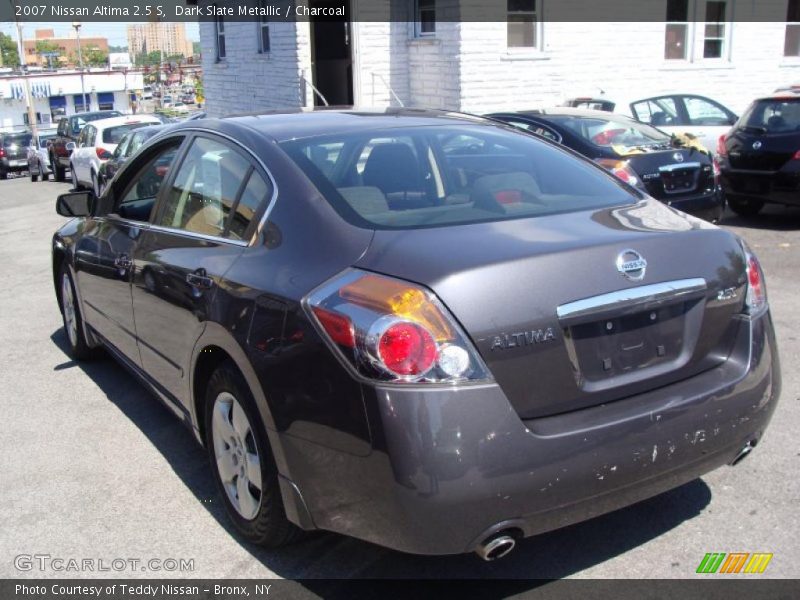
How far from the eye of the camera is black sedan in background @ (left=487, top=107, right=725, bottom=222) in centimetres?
874

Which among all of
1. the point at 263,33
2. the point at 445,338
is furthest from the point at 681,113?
the point at 445,338

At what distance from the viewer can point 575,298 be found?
284cm

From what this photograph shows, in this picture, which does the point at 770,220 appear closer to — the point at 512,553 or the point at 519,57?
the point at 519,57

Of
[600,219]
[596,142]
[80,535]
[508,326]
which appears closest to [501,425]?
[508,326]

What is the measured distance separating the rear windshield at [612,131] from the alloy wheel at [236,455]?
6462 mm

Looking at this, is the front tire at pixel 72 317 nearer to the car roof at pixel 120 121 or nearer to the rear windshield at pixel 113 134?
the car roof at pixel 120 121

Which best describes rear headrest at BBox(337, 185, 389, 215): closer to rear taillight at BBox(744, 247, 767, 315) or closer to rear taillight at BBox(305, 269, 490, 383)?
rear taillight at BBox(305, 269, 490, 383)

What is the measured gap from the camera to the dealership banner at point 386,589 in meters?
Result: 3.12

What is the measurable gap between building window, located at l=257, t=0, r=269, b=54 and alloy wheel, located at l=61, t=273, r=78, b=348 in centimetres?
1396

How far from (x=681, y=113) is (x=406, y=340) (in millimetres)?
11302

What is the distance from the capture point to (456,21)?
15.2m

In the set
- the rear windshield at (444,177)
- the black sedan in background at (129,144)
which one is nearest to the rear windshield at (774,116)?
the rear windshield at (444,177)

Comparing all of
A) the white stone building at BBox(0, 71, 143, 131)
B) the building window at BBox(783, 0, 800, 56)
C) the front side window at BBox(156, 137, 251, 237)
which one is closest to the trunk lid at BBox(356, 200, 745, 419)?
the front side window at BBox(156, 137, 251, 237)

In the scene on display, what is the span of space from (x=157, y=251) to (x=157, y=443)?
3.68 ft
